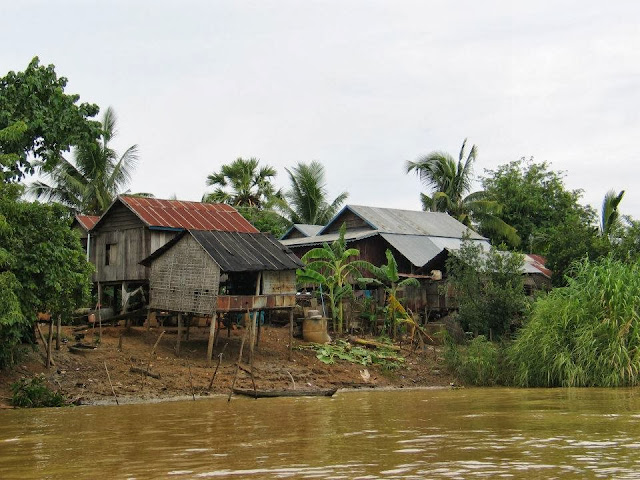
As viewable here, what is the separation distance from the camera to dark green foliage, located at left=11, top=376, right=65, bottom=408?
16844mm

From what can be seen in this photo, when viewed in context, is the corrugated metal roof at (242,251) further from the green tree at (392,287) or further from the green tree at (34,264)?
the green tree at (34,264)

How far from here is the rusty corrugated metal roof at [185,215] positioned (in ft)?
88.0

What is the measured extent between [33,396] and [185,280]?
7.37 meters

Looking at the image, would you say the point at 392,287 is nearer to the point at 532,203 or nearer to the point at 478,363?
the point at 478,363

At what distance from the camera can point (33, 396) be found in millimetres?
16938

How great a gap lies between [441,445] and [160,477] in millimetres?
4062

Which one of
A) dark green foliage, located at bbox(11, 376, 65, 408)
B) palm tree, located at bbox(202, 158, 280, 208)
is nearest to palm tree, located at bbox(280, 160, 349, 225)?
palm tree, located at bbox(202, 158, 280, 208)

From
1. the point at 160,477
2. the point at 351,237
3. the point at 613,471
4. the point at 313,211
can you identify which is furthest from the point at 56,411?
the point at 313,211

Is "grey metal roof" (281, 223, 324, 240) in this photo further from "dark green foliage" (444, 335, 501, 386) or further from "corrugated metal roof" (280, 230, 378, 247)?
"dark green foliage" (444, 335, 501, 386)

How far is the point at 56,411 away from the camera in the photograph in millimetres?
16234

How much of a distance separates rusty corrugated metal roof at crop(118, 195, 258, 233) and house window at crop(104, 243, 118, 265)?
170cm

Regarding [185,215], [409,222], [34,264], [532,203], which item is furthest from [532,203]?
[34,264]

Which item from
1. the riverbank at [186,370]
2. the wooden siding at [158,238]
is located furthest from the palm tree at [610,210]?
the wooden siding at [158,238]

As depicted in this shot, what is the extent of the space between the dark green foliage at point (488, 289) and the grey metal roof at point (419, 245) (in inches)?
74.8
